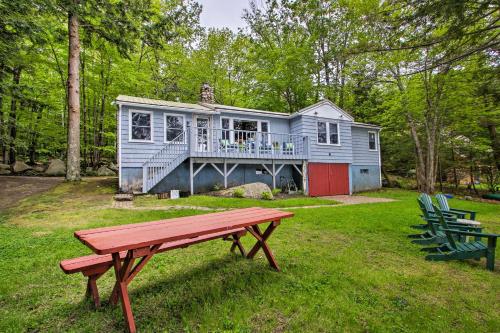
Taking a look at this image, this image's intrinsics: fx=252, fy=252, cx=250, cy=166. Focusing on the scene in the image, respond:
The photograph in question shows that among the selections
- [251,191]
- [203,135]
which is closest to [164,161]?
[203,135]

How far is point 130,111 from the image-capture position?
10391 mm

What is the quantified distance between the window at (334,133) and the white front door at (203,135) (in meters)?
6.96

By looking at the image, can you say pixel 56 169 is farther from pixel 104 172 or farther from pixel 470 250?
pixel 470 250

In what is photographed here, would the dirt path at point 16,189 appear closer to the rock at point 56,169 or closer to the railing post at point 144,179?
the rock at point 56,169

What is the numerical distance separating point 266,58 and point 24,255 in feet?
61.6

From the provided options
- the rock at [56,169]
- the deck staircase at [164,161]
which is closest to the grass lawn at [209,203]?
the deck staircase at [164,161]

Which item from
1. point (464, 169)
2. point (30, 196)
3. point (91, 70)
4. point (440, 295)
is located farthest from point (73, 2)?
point (464, 169)

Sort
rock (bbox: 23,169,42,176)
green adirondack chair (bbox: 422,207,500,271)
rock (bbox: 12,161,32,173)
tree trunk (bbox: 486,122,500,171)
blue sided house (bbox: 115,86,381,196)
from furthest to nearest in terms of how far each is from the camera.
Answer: tree trunk (bbox: 486,122,500,171)
rock (bbox: 23,169,42,176)
rock (bbox: 12,161,32,173)
blue sided house (bbox: 115,86,381,196)
green adirondack chair (bbox: 422,207,500,271)

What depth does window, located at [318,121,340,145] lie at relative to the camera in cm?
1401

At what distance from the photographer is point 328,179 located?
1392 cm

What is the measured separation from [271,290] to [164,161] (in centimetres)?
891

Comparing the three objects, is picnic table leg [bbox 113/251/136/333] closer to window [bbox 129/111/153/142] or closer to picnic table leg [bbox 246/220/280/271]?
picnic table leg [bbox 246/220/280/271]

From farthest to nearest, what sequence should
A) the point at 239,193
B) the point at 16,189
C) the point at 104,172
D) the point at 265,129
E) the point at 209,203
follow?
the point at 104,172 < the point at 265,129 < the point at 239,193 < the point at 16,189 < the point at 209,203

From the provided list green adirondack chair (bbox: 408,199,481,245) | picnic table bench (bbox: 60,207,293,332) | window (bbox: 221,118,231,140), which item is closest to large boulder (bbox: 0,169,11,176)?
window (bbox: 221,118,231,140)
